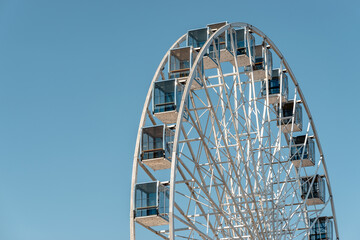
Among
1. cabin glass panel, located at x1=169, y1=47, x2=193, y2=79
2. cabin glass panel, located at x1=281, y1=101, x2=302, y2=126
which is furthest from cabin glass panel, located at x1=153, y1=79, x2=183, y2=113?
cabin glass panel, located at x1=281, y1=101, x2=302, y2=126

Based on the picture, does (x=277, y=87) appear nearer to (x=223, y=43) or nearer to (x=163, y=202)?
(x=223, y=43)

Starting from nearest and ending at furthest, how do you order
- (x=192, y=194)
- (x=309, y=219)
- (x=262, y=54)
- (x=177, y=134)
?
(x=177, y=134), (x=192, y=194), (x=262, y=54), (x=309, y=219)

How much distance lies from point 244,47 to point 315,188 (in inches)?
343

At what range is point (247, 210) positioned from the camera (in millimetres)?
32688

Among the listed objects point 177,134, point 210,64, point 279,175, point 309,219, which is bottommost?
point 309,219

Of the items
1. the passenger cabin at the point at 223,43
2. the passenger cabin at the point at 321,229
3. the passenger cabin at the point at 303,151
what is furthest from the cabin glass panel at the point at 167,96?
the passenger cabin at the point at 321,229

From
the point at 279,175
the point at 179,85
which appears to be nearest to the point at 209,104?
the point at 179,85

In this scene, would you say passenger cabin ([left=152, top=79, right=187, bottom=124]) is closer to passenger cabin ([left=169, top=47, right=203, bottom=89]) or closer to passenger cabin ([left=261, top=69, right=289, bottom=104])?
passenger cabin ([left=169, top=47, right=203, bottom=89])

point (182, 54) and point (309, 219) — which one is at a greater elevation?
point (182, 54)

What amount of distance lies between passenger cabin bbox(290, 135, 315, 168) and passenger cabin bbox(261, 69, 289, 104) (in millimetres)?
2340

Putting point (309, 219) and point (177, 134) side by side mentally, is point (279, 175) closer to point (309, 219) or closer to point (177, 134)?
point (309, 219)

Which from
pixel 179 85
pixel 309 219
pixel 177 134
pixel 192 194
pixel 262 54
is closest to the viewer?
pixel 177 134

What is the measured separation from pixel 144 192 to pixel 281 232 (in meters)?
7.80

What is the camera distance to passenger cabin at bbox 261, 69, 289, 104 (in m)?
38.1
